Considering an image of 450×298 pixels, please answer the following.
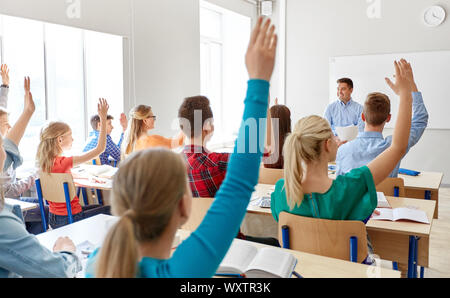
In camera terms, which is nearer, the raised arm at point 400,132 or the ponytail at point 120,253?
the ponytail at point 120,253

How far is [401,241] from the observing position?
221 cm

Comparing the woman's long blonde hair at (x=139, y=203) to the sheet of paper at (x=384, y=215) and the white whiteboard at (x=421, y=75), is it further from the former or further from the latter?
the white whiteboard at (x=421, y=75)

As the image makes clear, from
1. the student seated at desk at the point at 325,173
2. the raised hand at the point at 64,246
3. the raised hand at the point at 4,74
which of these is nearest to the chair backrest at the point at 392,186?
the student seated at desk at the point at 325,173

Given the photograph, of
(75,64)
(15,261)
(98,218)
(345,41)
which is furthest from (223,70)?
(15,261)

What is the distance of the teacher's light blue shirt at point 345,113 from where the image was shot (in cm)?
523

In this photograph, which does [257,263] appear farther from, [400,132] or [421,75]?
[421,75]

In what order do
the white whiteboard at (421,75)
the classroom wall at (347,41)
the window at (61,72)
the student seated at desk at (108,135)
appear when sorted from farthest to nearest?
the classroom wall at (347,41) → the white whiteboard at (421,75) → the student seated at desk at (108,135) → the window at (61,72)

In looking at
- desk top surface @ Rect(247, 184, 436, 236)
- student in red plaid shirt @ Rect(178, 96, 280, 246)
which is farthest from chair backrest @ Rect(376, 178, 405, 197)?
student in red plaid shirt @ Rect(178, 96, 280, 246)

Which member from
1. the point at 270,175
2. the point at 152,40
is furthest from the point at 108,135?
the point at 270,175

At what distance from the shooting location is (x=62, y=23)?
12.9 feet

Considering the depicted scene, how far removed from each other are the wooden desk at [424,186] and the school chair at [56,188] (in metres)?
2.62

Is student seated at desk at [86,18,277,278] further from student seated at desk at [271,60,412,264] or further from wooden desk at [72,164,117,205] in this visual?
wooden desk at [72,164,117,205]

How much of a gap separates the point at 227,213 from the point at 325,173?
3.53 ft

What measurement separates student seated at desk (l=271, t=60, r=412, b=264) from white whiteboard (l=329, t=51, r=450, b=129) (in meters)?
4.83
